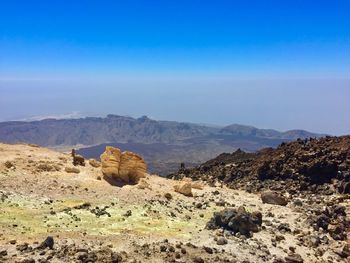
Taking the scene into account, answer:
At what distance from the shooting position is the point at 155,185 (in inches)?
1256

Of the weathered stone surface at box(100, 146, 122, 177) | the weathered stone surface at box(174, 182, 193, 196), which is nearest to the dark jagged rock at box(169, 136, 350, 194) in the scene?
the weathered stone surface at box(174, 182, 193, 196)

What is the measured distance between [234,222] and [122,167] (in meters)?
9.81

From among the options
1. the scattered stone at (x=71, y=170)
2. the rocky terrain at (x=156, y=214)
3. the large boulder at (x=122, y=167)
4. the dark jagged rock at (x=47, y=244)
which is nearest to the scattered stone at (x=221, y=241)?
the rocky terrain at (x=156, y=214)

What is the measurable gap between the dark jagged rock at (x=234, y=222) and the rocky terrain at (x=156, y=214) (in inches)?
2.0

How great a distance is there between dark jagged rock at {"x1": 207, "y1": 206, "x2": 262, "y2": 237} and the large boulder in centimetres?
839

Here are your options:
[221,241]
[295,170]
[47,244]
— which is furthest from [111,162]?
[295,170]

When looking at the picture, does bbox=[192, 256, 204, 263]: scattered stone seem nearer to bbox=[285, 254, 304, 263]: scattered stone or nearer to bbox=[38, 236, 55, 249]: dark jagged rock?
bbox=[285, 254, 304, 263]: scattered stone

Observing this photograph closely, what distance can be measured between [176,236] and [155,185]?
9.25 m

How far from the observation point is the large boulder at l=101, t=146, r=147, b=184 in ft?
103

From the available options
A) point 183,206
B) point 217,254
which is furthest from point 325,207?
point 217,254

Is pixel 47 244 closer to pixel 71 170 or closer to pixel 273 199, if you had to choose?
pixel 71 170

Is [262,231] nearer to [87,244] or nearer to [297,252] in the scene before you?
[297,252]

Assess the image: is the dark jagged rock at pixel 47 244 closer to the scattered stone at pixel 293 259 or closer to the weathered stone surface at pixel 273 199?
the scattered stone at pixel 293 259

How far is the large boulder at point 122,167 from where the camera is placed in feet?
103
